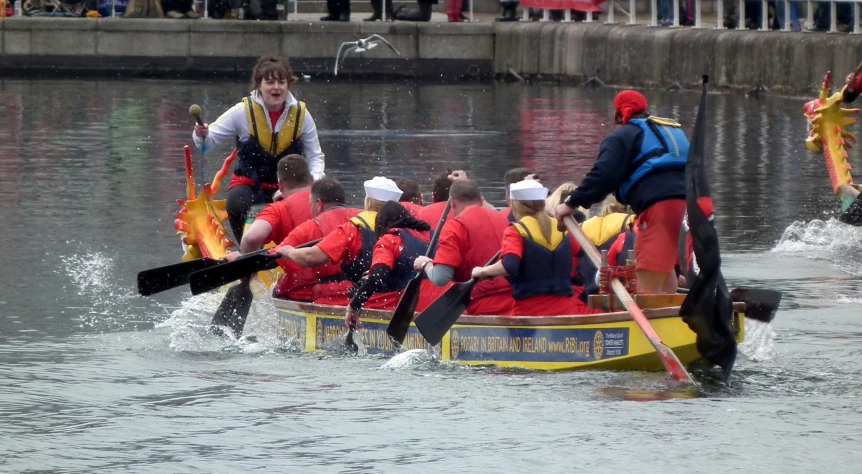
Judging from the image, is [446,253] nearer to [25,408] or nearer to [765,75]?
[25,408]

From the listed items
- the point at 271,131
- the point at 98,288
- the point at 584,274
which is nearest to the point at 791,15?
the point at 271,131

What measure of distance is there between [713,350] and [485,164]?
11.0 metres

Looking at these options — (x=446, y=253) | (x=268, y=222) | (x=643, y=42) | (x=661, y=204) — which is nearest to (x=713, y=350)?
(x=661, y=204)

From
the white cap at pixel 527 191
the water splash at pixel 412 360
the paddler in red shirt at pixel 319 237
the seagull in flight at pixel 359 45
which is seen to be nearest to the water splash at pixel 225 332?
the paddler in red shirt at pixel 319 237

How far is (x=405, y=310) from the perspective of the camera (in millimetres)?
9438

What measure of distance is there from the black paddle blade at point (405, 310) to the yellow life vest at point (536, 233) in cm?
75

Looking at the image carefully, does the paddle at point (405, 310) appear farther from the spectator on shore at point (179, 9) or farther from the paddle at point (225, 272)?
the spectator on shore at point (179, 9)

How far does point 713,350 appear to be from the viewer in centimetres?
864

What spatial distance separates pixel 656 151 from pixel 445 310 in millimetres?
1424

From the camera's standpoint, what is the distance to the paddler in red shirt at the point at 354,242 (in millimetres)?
9820

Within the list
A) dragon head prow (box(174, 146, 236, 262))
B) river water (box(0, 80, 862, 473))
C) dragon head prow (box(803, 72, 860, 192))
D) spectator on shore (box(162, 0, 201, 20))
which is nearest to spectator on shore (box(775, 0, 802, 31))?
river water (box(0, 80, 862, 473))

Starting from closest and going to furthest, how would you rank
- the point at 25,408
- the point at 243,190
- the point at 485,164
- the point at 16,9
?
the point at 25,408 < the point at 243,190 < the point at 485,164 < the point at 16,9

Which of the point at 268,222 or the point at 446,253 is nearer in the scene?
the point at 446,253

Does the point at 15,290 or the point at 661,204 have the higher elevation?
the point at 661,204
